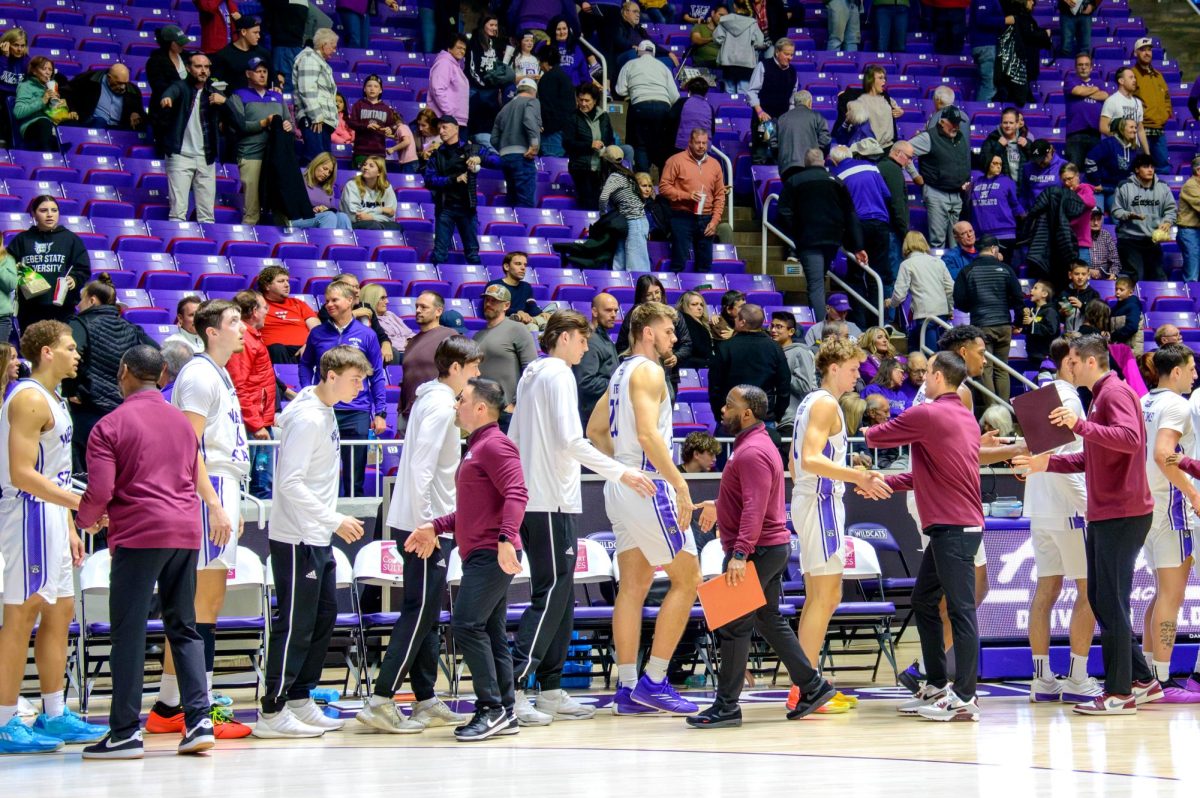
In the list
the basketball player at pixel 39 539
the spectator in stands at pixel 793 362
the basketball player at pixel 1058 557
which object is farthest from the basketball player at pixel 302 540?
the spectator in stands at pixel 793 362

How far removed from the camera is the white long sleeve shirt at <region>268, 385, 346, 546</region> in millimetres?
7742

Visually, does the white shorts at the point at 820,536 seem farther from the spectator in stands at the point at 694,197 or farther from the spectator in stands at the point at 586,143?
the spectator in stands at the point at 586,143

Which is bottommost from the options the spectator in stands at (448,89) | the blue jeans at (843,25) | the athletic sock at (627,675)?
the athletic sock at (627,675)

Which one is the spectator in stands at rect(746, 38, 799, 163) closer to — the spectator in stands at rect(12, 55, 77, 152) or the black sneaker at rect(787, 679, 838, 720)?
the spectator in stands at rect(12, 55, 77, 152)

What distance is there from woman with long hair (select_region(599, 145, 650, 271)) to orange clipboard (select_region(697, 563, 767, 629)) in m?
7.96

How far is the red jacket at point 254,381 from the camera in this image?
10766mm

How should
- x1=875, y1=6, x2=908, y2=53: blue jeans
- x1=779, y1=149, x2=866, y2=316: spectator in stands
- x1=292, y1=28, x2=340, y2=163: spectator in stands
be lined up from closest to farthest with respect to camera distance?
x1=292, y1=28, x2=340, y2=163: spectator in stands, x1=779, y1=149, x2=866, y2=316: spectator in stands, x1=875, y1=6, x2=908, y2=53: blue jeans

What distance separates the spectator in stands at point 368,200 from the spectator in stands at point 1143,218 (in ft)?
26.3

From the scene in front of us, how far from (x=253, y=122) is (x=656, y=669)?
26.1ft

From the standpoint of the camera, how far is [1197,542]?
360 inches

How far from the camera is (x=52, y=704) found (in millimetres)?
7707

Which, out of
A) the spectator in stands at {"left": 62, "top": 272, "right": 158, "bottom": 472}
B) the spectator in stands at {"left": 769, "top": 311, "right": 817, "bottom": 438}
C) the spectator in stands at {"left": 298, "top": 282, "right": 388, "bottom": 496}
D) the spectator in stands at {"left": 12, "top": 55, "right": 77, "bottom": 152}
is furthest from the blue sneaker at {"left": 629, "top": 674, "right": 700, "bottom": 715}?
the spectator in stands at {"left": 12, "top": 55, "right": 77, "bottom": 152}

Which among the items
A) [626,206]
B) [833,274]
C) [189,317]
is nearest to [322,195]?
[626,206]

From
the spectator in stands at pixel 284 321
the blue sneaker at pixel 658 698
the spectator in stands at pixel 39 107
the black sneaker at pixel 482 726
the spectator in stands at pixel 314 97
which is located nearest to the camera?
the black sneaker at pixel 482 726
